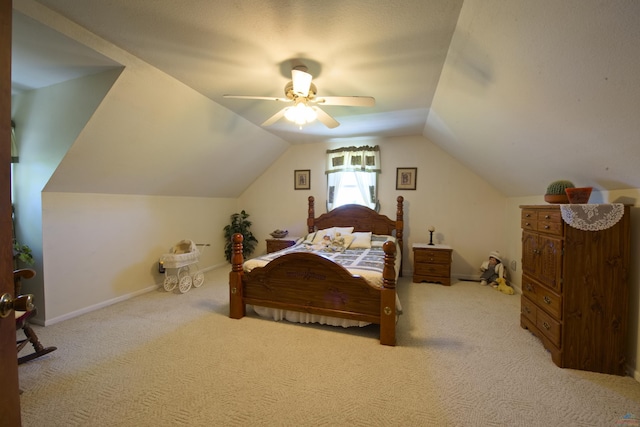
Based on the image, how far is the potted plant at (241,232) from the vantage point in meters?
5.30

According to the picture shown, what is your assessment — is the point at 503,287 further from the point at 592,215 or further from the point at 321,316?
the point at 321,316

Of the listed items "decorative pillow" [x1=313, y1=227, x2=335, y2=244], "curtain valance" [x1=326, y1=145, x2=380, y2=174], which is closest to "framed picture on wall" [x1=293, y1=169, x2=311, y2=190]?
"curtain valance" [x1=326, y1=145, x2=380, y2=174]

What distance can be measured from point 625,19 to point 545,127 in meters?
1.01

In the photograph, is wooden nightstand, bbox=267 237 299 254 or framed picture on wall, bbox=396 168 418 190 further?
wooden nightstand, bbox=267 237 299 254

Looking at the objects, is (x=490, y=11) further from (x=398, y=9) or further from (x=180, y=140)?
(x=180, y=140)

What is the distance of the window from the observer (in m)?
4.62

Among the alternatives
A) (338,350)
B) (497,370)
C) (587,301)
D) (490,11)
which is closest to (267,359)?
(338,350)

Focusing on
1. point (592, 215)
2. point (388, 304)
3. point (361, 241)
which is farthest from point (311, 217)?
point (592, 215)

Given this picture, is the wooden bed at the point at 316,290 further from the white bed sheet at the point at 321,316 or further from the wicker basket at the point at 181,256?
the wicker basket at the point at 181,256

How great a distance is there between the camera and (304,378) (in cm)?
190

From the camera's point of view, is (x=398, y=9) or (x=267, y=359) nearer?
(x=398, y=9)

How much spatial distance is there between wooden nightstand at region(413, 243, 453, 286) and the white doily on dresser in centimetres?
205

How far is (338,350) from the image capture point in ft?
7.39

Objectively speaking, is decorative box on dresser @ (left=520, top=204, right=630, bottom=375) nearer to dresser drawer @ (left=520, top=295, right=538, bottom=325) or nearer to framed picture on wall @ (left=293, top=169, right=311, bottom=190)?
dresser drawer @ (left=520, top=295, right=538, bottom=325)
